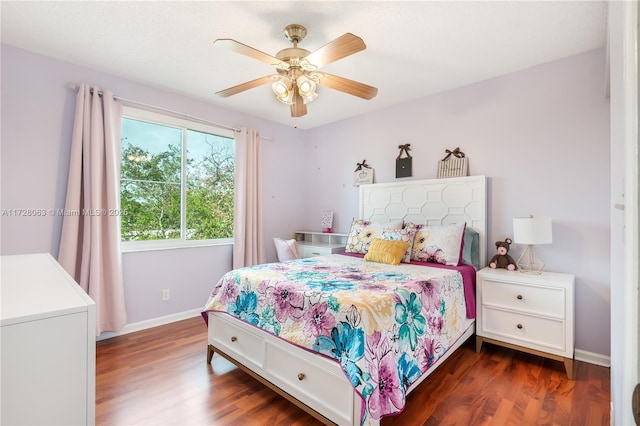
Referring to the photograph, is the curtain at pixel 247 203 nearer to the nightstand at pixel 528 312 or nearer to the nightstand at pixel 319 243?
the nightstand at pixel 319 243

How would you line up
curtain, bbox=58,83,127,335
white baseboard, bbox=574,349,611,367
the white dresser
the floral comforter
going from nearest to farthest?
the white dresser < the floral comforter < white baseboard, bbox=574,349,611,367 < curtain, bbox=58,83,127,335

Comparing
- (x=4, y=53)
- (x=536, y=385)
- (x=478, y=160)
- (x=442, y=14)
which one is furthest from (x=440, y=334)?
(x=4, y=53)

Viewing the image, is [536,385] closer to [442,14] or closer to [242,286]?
[242,286]

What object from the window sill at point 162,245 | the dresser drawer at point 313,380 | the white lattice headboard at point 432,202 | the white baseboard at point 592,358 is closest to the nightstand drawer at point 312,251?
the white lattice headboard at point 432,202

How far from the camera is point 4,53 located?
7.72 feet

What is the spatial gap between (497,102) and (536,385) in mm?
2372

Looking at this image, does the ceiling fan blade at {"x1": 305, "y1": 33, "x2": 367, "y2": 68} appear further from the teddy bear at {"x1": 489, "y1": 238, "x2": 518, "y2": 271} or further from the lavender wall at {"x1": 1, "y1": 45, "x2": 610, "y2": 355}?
the teddy bear at {"x1": 489, "y1": 238, "x2": 518, "y2": 271}

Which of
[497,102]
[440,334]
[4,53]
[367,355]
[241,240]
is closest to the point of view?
[367,355]

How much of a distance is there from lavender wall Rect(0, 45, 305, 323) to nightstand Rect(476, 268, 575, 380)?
2.93 m

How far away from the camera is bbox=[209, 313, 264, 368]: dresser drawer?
196cm

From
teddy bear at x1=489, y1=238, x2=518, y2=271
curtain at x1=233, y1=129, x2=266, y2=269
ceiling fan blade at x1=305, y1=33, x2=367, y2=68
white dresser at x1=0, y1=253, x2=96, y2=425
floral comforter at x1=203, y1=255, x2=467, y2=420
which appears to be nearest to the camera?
white dresser at x1=0, y1=253, x2=96, y2=425

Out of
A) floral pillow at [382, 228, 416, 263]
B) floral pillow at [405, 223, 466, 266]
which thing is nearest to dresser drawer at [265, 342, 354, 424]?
floral pillow at [382, 228, 416, 263]

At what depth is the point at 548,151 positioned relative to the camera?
2.61 meters

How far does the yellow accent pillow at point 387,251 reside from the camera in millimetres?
2680
